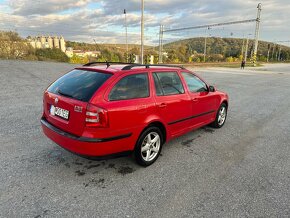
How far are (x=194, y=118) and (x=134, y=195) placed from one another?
2.18 m

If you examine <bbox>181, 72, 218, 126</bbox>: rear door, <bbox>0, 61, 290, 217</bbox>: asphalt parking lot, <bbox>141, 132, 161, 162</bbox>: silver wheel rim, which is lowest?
<bbox>0, 61, 290, 217</bbox>: asphalt parking lot

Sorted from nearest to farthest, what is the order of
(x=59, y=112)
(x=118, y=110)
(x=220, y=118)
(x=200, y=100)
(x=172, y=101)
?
(x=118, y=110) < (x=59, y=112) < (x=172, y=101) < (x=200, y=100) < (x=220, y=118)

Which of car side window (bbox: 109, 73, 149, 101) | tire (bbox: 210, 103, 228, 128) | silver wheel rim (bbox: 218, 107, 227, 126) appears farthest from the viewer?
silver wheel rim (bbox: 218, 107, 227, 126)

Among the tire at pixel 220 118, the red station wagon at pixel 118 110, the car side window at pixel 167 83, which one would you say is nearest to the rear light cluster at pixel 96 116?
the red station wagon at pixel 118 110

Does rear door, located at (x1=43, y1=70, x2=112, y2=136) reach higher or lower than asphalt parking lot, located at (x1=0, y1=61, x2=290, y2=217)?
higher

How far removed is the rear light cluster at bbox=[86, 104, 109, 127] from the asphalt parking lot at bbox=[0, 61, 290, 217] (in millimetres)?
843

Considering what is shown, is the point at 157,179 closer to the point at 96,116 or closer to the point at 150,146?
the point at 150,146

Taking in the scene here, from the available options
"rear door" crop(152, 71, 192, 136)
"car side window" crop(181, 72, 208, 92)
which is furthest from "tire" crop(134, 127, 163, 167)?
"car side window" crop(181, 72, 208, 92)

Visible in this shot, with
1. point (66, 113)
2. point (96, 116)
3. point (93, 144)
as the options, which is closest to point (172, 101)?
point (96, 116)

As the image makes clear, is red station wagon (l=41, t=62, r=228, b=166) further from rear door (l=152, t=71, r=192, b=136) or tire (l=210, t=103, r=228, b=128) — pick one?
tire (l=210, t=103, r=228, b=128)

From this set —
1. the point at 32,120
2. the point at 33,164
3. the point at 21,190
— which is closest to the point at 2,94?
the point at 32,120

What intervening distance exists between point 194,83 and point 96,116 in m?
2.45

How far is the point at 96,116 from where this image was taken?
2801 millimetres

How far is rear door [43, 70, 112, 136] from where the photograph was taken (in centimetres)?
290
